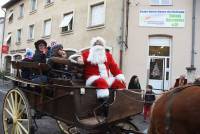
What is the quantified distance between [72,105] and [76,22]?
16.9 meters

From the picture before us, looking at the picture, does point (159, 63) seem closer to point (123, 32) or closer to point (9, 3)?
point (123, 32)

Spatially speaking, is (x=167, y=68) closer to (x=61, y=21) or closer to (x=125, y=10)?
(x=125, y=10)

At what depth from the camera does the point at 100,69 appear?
6.68 metres

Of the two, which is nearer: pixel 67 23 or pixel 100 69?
pixel 100 69

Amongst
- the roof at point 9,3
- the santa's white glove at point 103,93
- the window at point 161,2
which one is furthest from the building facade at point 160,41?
the roof at point 9,3

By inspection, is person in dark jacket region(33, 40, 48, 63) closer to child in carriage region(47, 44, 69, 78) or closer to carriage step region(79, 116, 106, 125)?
child in carriage region(47, 44, 69, 78)

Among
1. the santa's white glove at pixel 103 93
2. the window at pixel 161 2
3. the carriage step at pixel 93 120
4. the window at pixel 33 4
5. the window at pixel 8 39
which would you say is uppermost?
the window at pixel 33 4

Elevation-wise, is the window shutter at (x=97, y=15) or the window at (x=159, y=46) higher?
the window shutter at (x=97, y=15)

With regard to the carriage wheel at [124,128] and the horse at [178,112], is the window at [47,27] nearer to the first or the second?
the carriage wheel at [124,128]

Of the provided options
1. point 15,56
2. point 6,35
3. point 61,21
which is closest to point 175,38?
point 61,21

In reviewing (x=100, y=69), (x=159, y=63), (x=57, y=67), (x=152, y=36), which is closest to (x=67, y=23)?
(x=152, y=36)

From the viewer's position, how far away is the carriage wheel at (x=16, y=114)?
22.8ft

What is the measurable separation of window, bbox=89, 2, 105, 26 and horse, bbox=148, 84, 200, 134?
1684 cm

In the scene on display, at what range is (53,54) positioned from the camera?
7.60 meters
